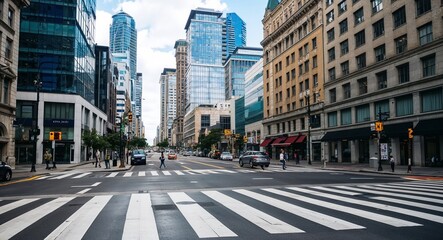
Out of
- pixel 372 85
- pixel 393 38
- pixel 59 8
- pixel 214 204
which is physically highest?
pixel 59 8

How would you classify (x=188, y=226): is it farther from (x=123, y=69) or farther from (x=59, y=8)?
(x=123, y=69)

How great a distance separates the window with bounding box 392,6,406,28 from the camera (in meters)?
35.5

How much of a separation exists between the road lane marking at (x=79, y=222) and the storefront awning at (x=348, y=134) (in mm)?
34761

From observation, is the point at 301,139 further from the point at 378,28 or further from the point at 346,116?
the point at 378,28

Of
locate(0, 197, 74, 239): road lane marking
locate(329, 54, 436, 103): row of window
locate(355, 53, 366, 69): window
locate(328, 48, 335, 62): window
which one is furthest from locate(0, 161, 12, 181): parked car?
locate(328, 48, 335, 62): window

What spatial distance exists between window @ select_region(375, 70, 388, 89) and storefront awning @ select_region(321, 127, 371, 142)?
510 cm

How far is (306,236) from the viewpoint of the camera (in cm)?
674

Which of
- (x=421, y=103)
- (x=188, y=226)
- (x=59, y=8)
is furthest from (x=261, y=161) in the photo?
(x=59, y=8)

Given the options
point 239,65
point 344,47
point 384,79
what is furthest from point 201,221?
point 239,65

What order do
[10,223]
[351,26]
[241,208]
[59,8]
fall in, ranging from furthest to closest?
[59,8] → [351,26] → [241,208] → [10,223]

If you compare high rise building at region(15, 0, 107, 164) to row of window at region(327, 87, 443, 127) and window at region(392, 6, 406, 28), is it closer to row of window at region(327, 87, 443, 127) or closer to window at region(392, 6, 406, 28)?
row of window at region(327, 87, 443, 127)

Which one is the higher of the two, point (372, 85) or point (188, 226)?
point (372, 85)

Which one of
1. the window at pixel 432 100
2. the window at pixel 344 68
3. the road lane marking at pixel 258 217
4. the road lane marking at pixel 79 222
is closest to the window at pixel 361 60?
the window at pixel 344 68

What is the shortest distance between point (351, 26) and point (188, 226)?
43.4 metres
